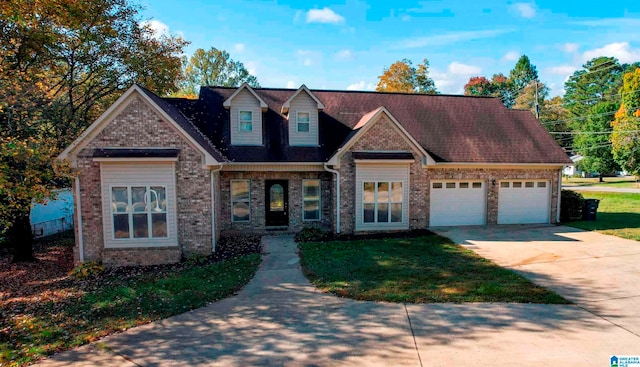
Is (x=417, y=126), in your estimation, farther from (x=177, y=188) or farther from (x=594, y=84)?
(x=594, y=84)

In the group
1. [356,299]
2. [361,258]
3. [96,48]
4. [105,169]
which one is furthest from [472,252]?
[96,48]

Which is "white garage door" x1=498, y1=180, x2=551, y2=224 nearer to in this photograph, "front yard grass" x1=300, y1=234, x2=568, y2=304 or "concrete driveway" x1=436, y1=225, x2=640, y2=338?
"concrete driveway" x1=436, y1=225, x2=640, y2=338

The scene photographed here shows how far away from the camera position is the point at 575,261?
10.1 meters

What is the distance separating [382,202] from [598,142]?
47.7 meters

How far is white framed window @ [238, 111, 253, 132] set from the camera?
14.9m

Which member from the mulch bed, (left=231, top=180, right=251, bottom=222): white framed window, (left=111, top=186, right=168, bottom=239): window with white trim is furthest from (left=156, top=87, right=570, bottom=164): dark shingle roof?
the mulch bed

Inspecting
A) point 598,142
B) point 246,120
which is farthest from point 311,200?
point 598,142

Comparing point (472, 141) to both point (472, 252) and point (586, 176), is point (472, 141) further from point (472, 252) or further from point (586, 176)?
point (586, 176)

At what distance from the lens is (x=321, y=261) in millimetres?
10602

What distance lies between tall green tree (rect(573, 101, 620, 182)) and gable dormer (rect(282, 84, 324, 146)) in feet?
155

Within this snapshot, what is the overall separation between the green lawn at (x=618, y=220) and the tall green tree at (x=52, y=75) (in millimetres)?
19528

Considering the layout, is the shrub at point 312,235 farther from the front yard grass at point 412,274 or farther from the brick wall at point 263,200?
the front yard grass at point 412,274

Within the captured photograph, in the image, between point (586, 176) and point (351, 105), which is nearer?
point (351, 105)

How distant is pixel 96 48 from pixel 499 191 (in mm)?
18206
